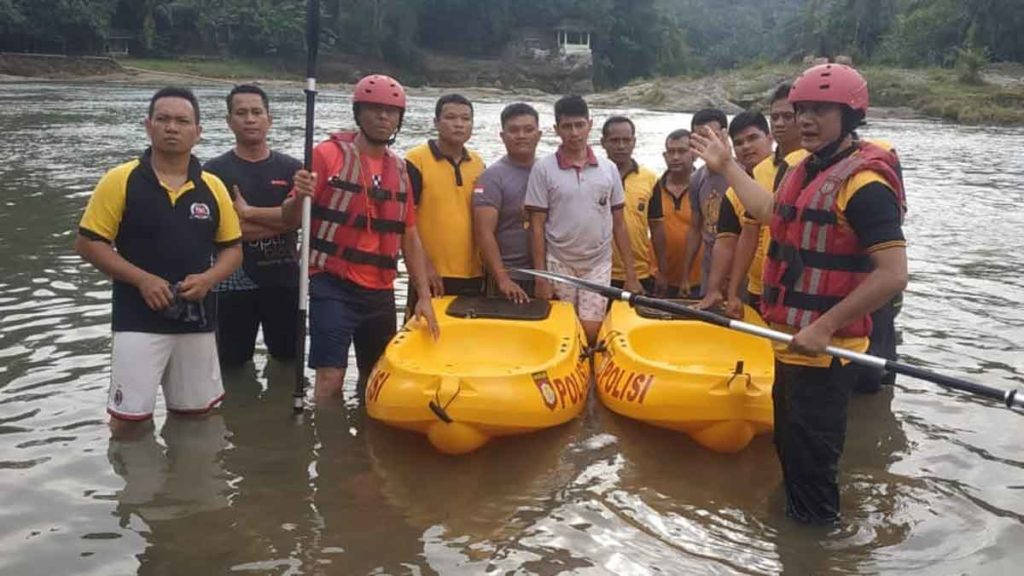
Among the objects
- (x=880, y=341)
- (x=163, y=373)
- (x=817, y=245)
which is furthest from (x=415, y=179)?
(x=880, y=341)

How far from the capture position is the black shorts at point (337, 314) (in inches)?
183

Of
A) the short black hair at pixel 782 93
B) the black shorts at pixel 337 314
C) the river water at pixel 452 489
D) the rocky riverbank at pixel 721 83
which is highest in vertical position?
the rocky riverbank at pixel 721 83

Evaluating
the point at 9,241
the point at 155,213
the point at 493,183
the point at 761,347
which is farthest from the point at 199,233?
the point at 9,241

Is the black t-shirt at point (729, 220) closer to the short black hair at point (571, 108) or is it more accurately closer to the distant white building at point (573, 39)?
the short black hair at point (571, 108)

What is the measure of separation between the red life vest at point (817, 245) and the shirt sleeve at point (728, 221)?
126 centimetres

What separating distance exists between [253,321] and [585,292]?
197 centimetres

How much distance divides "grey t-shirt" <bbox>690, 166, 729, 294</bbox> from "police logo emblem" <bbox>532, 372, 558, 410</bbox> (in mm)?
1471

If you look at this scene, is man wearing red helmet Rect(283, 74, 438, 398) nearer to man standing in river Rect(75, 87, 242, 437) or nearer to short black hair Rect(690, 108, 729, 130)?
man standing in river Rect(75, 87, 242, 437)

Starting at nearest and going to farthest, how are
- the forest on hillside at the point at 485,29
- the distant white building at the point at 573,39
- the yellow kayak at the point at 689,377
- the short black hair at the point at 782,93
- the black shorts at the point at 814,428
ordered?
the black shorts at the point at 814,428 < the yellow kayak at the point at 689,377 < the short black hair at the point at 782,93 < the forest on hillside at the point at 485,29 < the distant white building at the point at 573,39

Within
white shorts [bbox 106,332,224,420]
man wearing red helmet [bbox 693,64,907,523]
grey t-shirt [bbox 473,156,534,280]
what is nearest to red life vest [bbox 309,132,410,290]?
grey t-shirt [bbox 473,156,534,280]

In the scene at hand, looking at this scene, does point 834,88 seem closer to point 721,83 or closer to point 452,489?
point 452,489

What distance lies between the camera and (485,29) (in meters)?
67.9

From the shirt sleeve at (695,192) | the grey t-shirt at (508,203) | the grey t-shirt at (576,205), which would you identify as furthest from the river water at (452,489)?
Answer: the shirt sleeve at (695,192)

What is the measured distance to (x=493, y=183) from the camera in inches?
206
